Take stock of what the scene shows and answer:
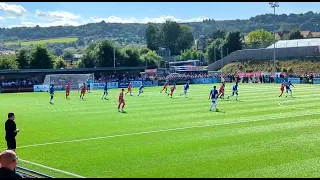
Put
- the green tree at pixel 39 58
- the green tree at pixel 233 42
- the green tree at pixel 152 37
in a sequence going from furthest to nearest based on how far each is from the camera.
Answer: the green tree at pixel 152 37 < the green tree at pixel 233 42 < the green tree at pixel 39 58

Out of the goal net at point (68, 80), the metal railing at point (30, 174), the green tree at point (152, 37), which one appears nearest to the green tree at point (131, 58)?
the goal net at point (68, 80)

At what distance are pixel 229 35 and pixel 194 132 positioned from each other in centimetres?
12815

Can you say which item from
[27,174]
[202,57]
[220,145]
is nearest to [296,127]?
[220,145]

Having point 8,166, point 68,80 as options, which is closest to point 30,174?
point 8,166

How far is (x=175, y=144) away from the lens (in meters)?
20.8

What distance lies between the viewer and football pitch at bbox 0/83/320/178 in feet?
51.3

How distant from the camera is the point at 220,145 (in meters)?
20.0

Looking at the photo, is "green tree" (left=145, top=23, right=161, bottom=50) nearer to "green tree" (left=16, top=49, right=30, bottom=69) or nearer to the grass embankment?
the grass embankment

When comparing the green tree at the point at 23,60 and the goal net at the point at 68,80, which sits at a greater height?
the green tree at the point at 23,60

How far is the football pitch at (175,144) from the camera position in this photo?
51.3 feet

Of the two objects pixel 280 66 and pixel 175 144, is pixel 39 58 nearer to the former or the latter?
pixel 280 66

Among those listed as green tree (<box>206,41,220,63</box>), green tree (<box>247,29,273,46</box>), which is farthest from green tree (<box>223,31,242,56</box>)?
green tree (<box>247,29,273,46</box>)

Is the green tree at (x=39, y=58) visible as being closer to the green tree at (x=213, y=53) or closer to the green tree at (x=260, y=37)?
the green tree at (x=213, y=53)

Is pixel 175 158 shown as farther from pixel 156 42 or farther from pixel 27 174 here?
pixel 156 42
